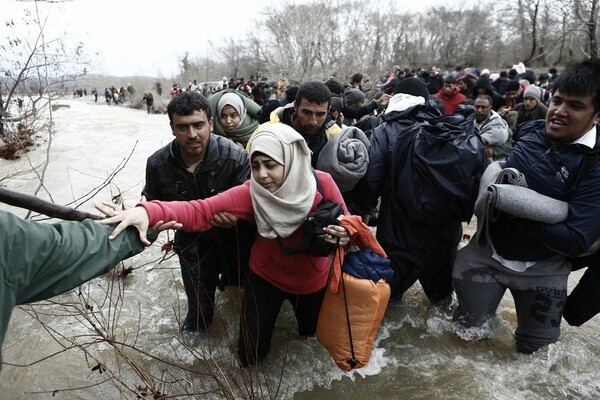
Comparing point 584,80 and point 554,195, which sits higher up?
point 584,80

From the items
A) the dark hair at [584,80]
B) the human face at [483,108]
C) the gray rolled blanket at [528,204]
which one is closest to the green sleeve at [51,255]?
the gray rolled blanket at [528,204]

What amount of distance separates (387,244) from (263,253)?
3.02ft

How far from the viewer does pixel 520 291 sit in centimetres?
235

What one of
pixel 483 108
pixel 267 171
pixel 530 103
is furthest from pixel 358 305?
pixel 530 103

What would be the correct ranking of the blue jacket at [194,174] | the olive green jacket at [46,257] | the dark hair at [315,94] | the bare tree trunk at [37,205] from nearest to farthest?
the olive green jacket at [46,257], the bare tree trunk at [37,205], the blue jacket at [194,174], the dark hair at [315,94]

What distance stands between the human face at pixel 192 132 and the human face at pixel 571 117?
6.65 feet

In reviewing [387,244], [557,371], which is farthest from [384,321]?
[557,371]

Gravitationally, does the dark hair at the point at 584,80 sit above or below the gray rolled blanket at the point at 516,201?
above

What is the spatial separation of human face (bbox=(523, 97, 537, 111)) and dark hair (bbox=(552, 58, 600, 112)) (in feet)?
11.7

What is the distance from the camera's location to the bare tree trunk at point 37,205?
1609mm

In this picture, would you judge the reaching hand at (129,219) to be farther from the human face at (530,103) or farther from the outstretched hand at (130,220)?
the human face at (530,103)

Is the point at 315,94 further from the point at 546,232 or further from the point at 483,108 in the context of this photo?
the point at 483,108

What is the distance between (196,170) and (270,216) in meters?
0.83


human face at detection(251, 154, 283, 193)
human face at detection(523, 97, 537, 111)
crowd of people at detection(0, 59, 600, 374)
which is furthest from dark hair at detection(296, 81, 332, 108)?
human face at detection(523, 97, 537, 111)
